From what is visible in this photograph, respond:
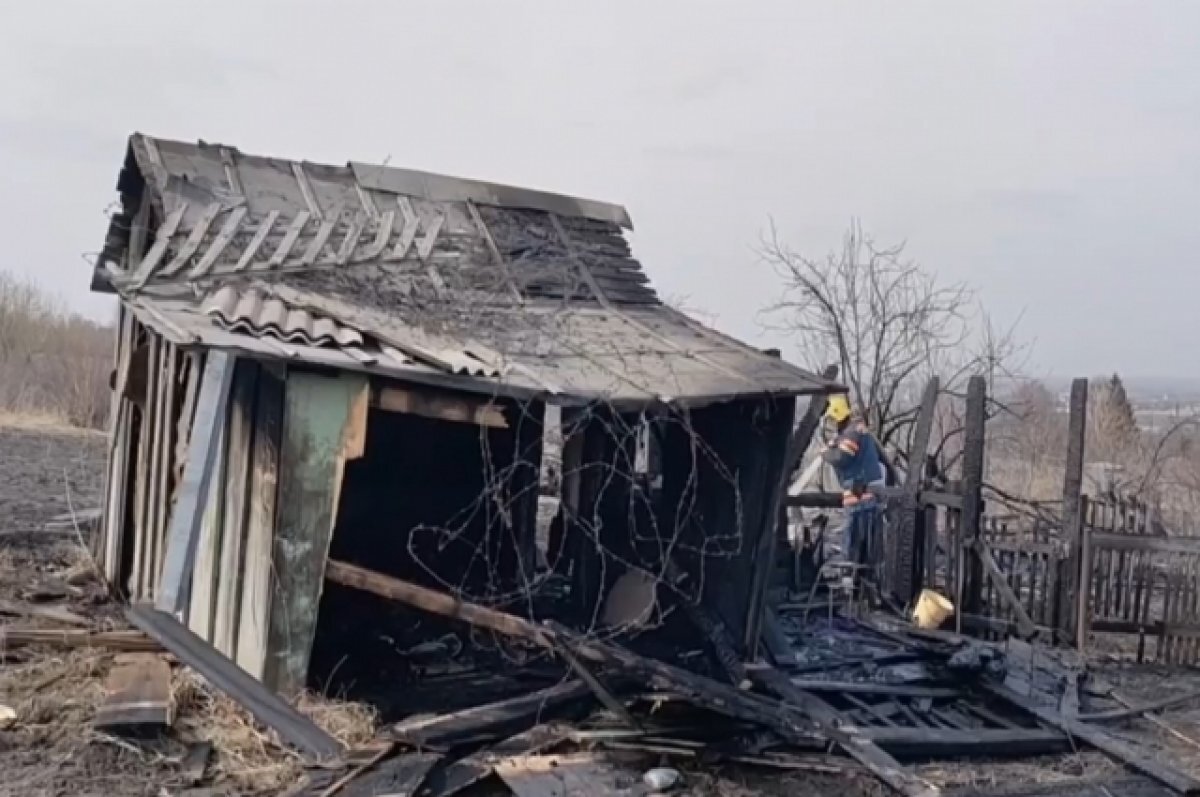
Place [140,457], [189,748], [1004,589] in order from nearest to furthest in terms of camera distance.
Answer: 1. [189,748]
2. [140,457]
3. [1004,589]

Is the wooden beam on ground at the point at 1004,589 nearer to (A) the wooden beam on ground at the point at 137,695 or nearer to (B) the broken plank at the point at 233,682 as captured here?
(B) the broken plank at the point at 233,682

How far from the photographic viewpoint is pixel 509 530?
939cm

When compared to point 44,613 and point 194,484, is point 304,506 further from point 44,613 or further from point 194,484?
point 44,613

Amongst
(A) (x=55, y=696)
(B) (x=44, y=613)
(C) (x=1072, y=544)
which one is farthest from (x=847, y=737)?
(B) (x=44, y=613)

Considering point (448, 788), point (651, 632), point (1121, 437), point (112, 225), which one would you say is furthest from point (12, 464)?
point (1121, 437)

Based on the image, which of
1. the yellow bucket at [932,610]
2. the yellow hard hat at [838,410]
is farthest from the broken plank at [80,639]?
the yellow hard hat at [838,410]

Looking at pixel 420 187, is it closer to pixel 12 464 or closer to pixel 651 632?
pixel 651 632

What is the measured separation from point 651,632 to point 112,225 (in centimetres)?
654

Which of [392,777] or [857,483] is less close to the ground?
[857,483]

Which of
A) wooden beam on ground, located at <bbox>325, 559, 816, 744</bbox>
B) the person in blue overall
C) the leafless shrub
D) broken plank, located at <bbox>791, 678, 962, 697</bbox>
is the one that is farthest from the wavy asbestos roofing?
the leafless shrub

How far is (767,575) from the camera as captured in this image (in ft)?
30.5

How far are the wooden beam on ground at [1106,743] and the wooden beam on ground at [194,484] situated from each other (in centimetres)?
609

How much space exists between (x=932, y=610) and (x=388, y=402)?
658cm

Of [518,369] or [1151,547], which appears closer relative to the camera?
[518,369]
